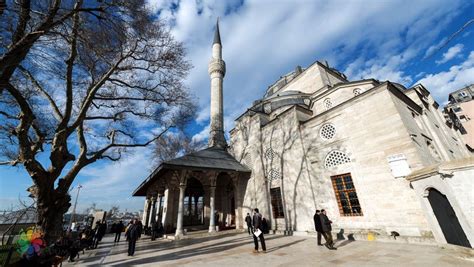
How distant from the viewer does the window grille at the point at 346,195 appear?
9.39 m

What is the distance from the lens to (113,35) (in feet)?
17.3

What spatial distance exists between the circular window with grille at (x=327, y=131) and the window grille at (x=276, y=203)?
4490 mm

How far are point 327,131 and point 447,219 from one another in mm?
5933

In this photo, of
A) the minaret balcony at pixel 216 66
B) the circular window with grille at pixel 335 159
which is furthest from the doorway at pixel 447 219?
the minaret balcony at pixel 216 66

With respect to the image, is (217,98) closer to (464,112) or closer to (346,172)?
(346,172)

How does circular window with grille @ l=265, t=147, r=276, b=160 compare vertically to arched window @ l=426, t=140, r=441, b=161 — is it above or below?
above

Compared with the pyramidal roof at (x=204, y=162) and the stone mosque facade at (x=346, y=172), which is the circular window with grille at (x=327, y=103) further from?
the pyramidal roof at (x=204, y=162)

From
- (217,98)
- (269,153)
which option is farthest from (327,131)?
(217,98)

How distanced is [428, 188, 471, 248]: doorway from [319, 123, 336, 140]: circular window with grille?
16.2 ft

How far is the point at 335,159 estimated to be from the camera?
10.5 meters

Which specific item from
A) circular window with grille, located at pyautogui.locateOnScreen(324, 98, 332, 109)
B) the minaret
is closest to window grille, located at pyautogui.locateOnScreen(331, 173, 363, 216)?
circular window with grille, located at pyautogui.locateOnScreen(324, 98, 332, 109)

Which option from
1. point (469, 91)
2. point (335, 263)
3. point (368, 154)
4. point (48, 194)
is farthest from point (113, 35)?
point (469, 91)

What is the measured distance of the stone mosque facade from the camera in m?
6.38

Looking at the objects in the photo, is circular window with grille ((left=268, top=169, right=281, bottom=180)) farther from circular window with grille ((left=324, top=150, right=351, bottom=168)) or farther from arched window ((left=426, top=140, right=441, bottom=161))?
arched window ((left=426, top=140, right=441, bottom=161))
